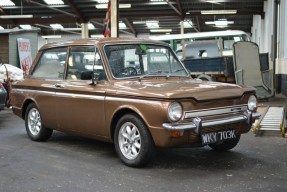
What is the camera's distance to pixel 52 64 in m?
6.87

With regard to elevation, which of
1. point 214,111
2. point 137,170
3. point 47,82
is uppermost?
point 47,82

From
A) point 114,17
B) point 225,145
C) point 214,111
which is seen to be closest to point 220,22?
point 114,17

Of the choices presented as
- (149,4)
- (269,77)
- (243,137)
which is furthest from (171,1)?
(243,137)

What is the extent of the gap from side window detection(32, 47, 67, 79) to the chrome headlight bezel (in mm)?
Result: 2374

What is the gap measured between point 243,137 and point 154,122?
9.89ft

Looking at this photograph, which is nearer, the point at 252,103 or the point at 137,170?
the point at 137,170

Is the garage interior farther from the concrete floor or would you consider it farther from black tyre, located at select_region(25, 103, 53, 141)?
black tyre, located at select_region(25, 103, 53, 141)

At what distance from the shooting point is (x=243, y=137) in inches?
291

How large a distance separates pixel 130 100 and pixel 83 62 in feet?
4.57

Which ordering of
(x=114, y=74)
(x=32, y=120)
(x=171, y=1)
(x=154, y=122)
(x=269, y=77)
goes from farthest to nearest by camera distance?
(x=171, y=1) → (x=269, y=77) → (x=32, y=120) → (x=114, y=74) → (x=154, y=122)

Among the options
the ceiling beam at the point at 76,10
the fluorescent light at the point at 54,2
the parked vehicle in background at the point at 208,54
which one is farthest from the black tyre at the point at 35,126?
the fluorescent light at the point at 54,2

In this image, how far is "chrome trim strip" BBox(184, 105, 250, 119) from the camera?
488cm

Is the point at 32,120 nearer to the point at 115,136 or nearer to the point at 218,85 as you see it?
the point at 115,136

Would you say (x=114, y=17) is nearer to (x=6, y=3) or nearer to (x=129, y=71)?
(x=6, y=3)
